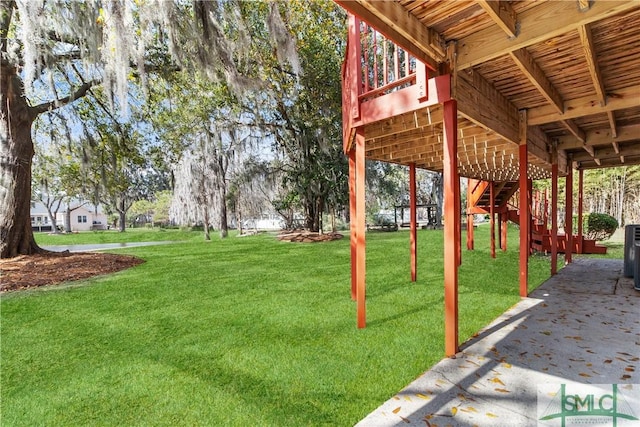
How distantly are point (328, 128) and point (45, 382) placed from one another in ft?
40.3

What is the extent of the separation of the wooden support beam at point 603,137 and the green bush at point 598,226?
8112 mm

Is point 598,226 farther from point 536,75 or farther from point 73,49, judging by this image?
point 73,49

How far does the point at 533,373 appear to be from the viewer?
248 centimetres

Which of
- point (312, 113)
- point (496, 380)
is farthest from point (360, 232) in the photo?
point (312, 113)

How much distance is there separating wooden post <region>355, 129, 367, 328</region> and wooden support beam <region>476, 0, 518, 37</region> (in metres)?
1.67

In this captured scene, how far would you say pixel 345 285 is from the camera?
5496mm

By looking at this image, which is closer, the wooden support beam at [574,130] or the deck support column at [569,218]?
the wooden support beam at [574,130]

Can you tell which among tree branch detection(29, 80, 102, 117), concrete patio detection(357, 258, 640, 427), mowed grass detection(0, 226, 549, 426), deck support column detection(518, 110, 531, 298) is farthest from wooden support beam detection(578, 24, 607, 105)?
tree branch detection(29, 80, 102, 117)

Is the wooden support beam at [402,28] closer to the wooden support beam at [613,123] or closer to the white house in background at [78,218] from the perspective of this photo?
the wooden support beam at [613,123]

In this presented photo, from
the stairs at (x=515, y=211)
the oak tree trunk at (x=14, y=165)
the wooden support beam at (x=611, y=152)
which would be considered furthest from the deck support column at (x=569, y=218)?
the oak tree trunk at (x=14, y=165)

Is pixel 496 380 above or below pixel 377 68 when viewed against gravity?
below

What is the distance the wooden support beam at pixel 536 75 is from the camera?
9.38 feet

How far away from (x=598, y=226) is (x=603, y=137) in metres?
8.45

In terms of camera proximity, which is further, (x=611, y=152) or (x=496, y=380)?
(x=611, y=152)
